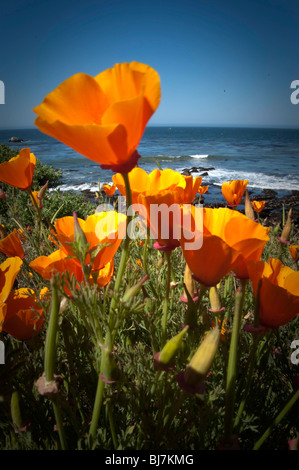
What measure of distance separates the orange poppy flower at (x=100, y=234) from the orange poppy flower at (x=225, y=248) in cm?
15

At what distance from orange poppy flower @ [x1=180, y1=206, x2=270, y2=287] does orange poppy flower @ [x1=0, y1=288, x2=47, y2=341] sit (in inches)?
14.9

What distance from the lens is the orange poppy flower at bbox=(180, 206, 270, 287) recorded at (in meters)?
0.53

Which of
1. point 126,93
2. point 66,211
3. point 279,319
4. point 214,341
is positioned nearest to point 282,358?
point 279,319

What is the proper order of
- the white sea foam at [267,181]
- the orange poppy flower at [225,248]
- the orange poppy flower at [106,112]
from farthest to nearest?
1. the white sea foam at [267,181]
2. the orange poppy flower at [225,248]
3. the orange poppy flower at [106,112]

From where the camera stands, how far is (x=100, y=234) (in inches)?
24.8

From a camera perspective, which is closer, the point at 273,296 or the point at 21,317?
the point at 273,296

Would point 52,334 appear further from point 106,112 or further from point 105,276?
point 106,112

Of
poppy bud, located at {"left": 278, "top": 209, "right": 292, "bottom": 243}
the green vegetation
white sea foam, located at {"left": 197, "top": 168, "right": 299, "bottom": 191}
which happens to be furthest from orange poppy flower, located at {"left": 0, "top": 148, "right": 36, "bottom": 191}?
white sea foam, located at {"left": 197, "top": 168, "right": 299, "bottom": 191}

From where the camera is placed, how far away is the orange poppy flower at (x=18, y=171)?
3.85 ft

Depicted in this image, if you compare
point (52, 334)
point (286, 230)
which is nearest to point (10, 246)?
point (52, 334)

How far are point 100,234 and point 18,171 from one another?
2.55ft

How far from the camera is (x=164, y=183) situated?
900 mm

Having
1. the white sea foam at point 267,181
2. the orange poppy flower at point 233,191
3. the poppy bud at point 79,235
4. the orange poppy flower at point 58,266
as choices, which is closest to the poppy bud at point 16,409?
the orange poppy flower at point 58,266

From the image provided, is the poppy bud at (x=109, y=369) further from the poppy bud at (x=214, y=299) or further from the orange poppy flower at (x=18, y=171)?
the orange poppy flower at (x=18, y=171)
